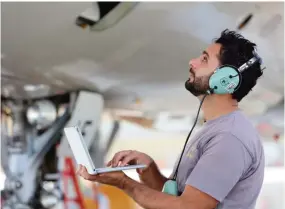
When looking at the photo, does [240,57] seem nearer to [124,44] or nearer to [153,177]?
[153,177]

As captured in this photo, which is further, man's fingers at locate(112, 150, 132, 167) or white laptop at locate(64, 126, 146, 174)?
man's fingers at locate(112, 150, 132, 167)

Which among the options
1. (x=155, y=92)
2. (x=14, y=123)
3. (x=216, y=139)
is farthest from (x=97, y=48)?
(x=216, y=139)

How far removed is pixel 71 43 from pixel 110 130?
1147 millimetres

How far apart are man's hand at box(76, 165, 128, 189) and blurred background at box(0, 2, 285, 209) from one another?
1.80ft

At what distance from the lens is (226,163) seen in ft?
1.98

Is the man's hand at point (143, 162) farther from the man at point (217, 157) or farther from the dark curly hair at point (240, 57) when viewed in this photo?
the dark curly hair at point (240, 57)

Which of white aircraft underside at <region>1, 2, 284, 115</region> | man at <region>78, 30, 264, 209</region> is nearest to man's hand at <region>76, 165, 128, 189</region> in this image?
man at <region>78, 30, 264, 209</region>

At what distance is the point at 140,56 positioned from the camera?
6.07ft

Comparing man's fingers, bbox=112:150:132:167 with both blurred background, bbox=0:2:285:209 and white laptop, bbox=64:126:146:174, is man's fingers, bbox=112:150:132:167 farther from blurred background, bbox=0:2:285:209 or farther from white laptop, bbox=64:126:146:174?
blurred background, bbox=0:2:285:209

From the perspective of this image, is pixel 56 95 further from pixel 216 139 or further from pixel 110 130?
pixel 216 139

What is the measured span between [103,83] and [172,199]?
1509 mm

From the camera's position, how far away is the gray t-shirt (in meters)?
0.60

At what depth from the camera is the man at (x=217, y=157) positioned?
601mm

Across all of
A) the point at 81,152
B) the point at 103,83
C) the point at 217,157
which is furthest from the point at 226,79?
the point at 103,83
